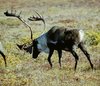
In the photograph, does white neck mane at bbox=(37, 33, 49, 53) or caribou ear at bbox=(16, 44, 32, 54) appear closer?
white neck mane at bbox=(37, 33, 49, 53)

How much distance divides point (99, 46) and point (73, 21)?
1302cm

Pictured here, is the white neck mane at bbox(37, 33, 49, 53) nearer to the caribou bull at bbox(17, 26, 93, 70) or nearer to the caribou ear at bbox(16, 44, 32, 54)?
the caribou bull at bbox(17, 26, 93, 70)

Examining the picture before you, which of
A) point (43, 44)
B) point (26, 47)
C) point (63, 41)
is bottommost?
point (26, 47)

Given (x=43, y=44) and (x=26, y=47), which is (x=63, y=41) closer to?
(x=43, y=44)

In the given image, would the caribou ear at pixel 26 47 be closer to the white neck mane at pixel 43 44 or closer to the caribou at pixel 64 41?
the white neck mane at pixel 43 44

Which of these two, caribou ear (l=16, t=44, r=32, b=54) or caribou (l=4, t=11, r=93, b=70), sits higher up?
caribou (l=4, t=11, r=93, b=70)

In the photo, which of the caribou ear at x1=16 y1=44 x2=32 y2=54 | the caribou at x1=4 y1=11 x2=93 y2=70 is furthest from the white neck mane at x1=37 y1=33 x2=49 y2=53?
the caribou ear at x1=16 y1=44 x2=32 y2=54

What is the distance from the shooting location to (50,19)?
35750 millimetres

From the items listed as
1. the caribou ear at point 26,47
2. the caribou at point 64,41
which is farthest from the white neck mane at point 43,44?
the caribou ear at point 26,47

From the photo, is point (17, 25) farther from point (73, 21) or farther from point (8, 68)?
point (8, 68)

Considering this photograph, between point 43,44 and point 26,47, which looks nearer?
point 43,44

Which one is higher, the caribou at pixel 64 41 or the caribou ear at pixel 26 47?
the caribou at pixel 64 41

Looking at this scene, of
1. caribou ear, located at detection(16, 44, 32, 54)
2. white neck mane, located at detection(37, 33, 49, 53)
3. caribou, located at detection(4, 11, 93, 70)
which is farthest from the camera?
caribou ear, located at detection(16, 44, 32, 54)

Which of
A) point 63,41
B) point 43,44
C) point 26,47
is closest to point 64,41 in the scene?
point 63,41
